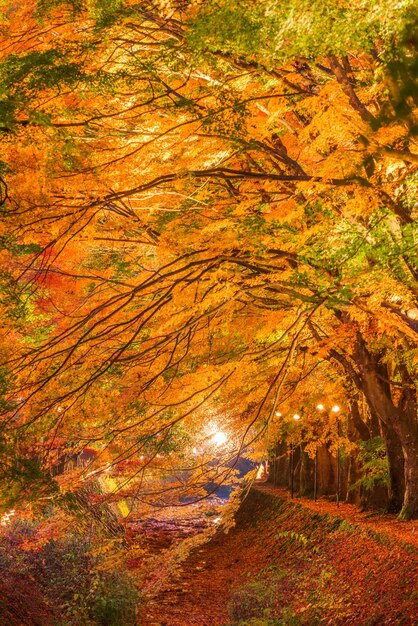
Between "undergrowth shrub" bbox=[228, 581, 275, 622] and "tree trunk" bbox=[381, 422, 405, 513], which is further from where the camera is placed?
"tree trunk" bbox=[381, 422, 405, 513]

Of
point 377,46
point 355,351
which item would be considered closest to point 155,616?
point 355,351

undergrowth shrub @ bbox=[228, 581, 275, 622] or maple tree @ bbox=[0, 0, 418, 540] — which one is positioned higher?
maple tree @ bbox=[0, 0, 418, 540]

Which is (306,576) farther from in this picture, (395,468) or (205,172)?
(205,172)

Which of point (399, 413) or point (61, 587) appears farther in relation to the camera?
point (61, 587)

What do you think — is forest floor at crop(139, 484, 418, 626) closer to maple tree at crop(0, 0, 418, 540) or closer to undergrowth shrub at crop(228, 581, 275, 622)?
undergrowth shrub at crop(228, 581, 275, 622)

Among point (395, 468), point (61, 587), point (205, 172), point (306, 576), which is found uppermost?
point (205, 172)

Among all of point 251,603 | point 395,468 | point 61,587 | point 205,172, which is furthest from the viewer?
point 395,468

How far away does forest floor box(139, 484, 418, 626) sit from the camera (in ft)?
36.9

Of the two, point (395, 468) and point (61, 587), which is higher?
point (395, 468)

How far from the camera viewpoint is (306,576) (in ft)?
49.6

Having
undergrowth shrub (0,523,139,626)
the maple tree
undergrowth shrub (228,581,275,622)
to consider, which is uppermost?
the maple tree

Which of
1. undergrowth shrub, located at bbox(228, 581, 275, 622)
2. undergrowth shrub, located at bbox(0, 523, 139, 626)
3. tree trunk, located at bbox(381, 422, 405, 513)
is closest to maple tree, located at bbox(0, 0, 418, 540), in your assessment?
undergrowth shrub, located at bbox(0, 523, 139, 626)

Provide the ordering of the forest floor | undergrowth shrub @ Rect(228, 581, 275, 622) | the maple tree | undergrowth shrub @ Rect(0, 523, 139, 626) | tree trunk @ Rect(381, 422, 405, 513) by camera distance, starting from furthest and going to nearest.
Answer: tree trunk @ Rect(381, 422, 405, 513) < undergrowth shrub @ Rect(228, 581, 275, 622) < undergrowth shrub @ Rect(0, 523, 139, 626) < the forest floor < the maple tree

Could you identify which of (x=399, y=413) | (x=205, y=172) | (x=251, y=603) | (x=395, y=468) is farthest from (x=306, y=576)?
(x=205, y=172)
